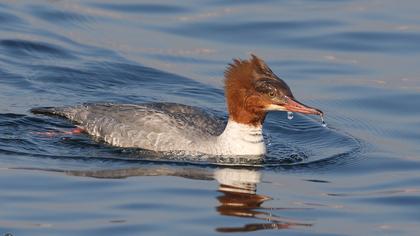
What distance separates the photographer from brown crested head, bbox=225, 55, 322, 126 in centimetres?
1191

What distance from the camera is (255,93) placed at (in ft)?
39.7

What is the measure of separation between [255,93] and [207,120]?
1.12 metres

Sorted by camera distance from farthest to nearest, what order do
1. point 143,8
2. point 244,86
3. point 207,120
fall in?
point 143,8 → point 207,120 → point 244,86

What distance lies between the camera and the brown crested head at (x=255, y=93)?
469 inches

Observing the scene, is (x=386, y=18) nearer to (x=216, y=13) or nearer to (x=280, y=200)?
(x=216, y=13)

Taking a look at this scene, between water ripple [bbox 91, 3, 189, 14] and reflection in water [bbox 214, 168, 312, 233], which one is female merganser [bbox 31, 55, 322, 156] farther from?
water ripple [bbox 91, 3, 189, 14]

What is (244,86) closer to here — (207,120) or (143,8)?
(207,120)

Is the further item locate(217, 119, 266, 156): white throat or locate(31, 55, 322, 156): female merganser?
locate(217, 119, 266, 156): white throat

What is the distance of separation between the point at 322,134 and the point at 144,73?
3.10 m

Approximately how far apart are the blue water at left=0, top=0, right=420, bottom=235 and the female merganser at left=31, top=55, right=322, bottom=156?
24 centimetres

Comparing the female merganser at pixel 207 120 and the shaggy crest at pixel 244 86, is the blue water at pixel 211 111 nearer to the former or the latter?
the female merganser at pixel 207 120

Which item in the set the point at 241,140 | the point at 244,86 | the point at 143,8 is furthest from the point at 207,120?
the point at 143,8

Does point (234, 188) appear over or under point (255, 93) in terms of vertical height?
under

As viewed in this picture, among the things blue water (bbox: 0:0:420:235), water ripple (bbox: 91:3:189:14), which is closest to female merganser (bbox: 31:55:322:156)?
blue water (bbox: 0:0:420:235)
